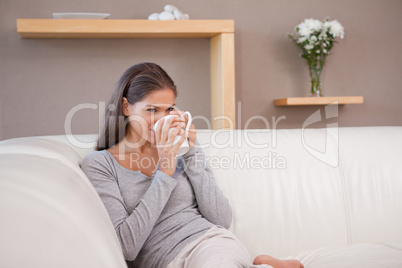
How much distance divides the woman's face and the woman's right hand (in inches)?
3.2

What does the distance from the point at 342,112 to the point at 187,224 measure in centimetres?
256

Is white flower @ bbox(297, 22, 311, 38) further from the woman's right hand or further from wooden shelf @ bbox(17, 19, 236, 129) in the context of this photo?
the woman's right hand

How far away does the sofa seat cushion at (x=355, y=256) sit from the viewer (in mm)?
1411

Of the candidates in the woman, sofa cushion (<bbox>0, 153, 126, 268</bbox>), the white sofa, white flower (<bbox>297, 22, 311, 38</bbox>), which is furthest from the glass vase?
sofa cushion (<bbox>0, 153, 126, 268</bbox>)

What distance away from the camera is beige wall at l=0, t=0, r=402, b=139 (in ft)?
10.4

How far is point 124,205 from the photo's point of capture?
4.44 feet

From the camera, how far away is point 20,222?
0.49m

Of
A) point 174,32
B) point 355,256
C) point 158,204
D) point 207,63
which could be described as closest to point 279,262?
point 355,256

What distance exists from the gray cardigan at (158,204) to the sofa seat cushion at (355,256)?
31 cm

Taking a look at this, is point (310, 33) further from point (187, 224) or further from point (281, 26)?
point (187, 224)

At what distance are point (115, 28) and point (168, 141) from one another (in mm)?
1761

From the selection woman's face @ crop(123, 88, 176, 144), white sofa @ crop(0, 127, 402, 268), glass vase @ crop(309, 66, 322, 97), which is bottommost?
white sofa @ crop(0, 127, 402, 268)

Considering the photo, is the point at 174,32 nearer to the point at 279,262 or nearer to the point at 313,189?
the point at 313,189

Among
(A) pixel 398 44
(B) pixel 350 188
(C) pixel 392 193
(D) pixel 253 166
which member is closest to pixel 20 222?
(D) pixel 253 166
